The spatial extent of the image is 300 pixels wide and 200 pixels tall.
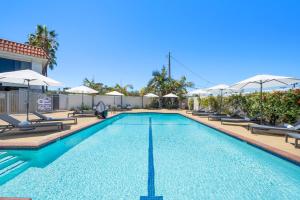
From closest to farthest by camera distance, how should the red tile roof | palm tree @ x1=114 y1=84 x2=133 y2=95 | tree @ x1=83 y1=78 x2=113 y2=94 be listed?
the red tile roof < palm tree @ x1=114 y1=84 x2=133 y2=95 < tree @ x1=83 y1=78 x2=113 y2=94

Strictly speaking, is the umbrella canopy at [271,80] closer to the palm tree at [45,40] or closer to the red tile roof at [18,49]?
the red tile roof at [18,49]

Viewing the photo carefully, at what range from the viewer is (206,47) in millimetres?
26297

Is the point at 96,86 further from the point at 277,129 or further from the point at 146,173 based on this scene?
the point at 146,173

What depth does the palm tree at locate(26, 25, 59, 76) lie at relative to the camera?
1112 inches

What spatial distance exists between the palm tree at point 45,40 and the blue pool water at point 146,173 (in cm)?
2569

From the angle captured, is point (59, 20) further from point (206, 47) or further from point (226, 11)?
point (206, 47)

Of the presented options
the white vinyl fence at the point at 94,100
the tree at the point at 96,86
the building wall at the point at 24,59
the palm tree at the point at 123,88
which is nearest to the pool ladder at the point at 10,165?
the building wall at the point at 24,59

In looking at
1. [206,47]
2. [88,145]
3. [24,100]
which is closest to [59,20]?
[24,100]

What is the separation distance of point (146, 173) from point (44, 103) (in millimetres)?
16192

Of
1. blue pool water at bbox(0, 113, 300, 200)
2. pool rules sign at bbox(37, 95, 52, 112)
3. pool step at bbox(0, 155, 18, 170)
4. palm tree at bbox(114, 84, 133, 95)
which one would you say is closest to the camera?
blue pool water at bbox(0, 113, 300, 200)

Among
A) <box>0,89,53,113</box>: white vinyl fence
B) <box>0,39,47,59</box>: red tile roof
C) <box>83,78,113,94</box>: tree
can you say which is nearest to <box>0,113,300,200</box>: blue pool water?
<box>0,89,53,113</box>: white vinyl fence

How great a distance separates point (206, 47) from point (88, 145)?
23266 millimetres

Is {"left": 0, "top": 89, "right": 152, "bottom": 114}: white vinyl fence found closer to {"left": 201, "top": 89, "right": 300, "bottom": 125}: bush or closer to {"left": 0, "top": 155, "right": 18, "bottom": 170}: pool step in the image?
{"left": 0, "top": 155, "right": 18, "bottom": 170}: pool step

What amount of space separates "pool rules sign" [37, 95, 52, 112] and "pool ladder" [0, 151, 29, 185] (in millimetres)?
12831
